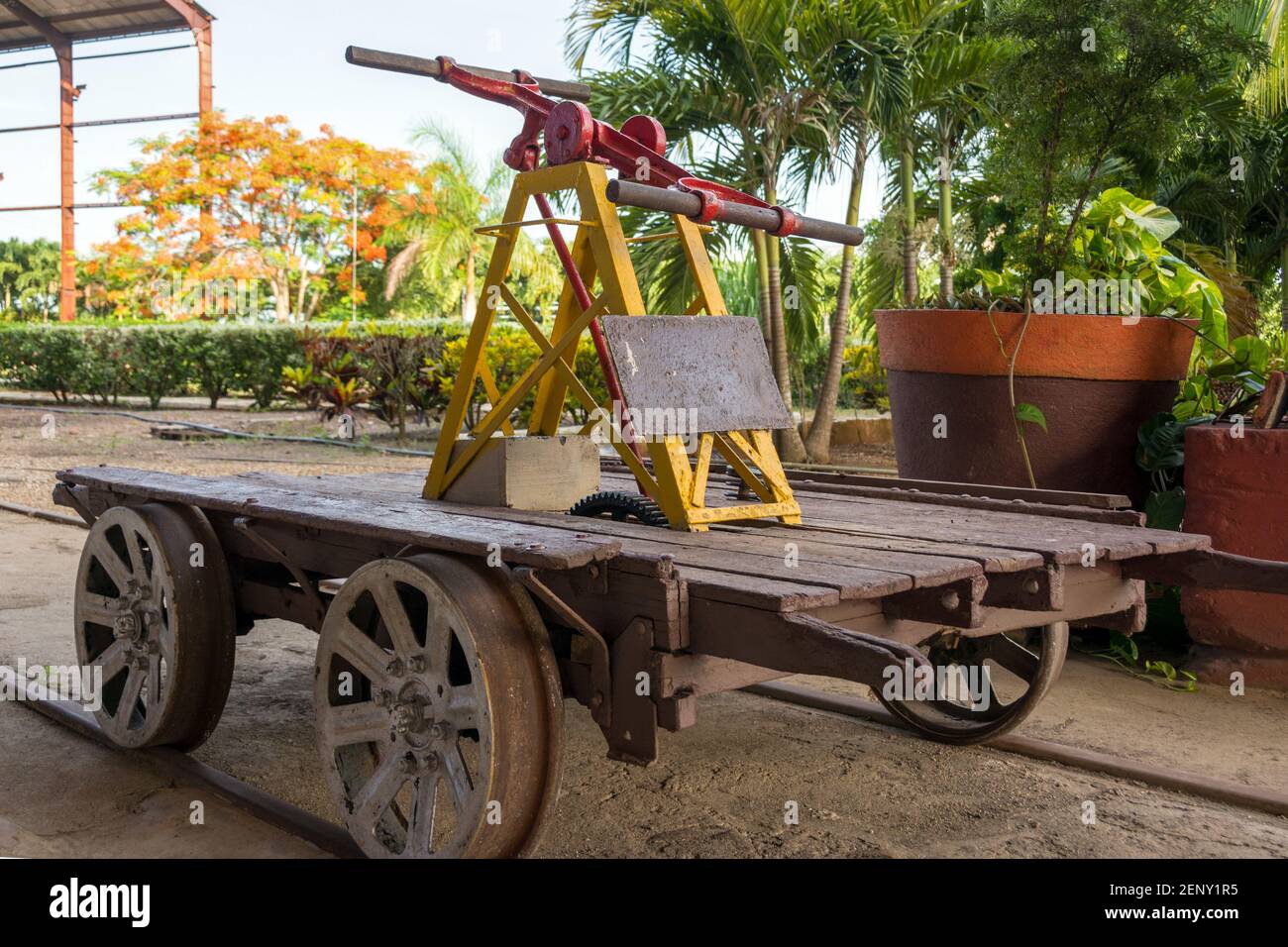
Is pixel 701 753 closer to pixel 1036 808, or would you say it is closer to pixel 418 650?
pixel 1036 808

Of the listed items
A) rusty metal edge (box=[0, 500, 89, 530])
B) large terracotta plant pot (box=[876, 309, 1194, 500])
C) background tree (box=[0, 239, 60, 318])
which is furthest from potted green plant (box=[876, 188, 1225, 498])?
background tree (box=[0, 239, 60, 318])

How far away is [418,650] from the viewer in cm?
267

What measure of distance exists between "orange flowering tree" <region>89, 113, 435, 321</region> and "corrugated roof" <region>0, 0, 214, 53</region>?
8.08 feet

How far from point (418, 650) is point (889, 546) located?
1.07m

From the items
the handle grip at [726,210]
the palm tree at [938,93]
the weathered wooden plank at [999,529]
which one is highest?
the palm tree at [938,93]

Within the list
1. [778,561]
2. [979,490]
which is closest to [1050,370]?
[979,490]

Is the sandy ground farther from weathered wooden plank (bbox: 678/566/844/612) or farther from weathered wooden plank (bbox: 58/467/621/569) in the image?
weathered wooden plank (bbox: 678/566/844/612)

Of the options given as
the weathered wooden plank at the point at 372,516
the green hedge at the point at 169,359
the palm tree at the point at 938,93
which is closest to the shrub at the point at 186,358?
the green hedge at the point at 169,359

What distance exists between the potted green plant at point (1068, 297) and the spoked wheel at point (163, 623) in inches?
120

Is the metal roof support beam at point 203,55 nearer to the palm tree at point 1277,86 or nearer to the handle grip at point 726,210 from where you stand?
the palm tree at point 1277,86

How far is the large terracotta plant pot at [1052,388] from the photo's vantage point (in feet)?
16.3

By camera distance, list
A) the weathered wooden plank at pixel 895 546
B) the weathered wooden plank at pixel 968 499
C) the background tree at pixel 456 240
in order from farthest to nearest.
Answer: the background tree at pixel 456 240
the weathered wooden plank at pixel 968 499
the weathered wooden plank at pixel 895 546
